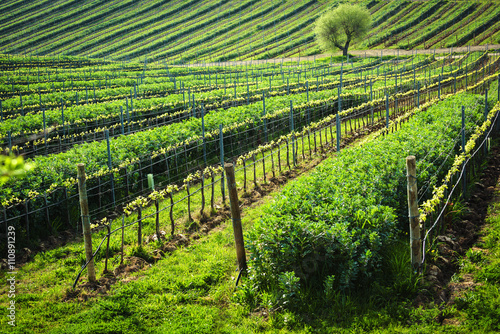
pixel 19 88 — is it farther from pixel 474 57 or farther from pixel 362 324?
pixel 474 57

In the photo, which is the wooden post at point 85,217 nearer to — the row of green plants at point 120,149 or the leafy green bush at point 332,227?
the row of green plants at point 120,149

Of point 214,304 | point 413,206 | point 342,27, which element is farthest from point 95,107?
point 342,27

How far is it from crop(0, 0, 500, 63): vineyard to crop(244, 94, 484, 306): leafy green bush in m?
67.6

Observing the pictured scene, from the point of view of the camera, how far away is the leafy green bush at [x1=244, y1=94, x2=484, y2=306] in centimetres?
621

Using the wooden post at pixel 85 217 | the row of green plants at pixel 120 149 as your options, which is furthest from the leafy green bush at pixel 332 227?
the row of green plants at pixel 120 149

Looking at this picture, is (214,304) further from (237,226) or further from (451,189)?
(451,189)

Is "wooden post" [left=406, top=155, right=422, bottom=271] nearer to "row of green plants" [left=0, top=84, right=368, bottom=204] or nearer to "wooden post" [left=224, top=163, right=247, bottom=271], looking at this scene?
"wooden post" [left=224, top=163, right=247, bottom=271]

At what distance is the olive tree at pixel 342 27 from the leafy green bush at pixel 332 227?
66553 millimetres

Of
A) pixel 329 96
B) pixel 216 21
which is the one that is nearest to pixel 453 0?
pixel 216 21

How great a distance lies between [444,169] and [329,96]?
1534 centimetres

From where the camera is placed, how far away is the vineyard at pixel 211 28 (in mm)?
75188

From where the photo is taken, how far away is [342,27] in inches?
2813

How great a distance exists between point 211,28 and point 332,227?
329 feet

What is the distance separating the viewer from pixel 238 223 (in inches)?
278
